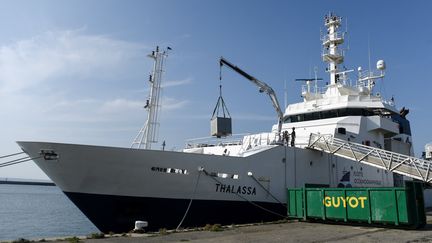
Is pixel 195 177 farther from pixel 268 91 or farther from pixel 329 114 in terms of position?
pixel 329 114

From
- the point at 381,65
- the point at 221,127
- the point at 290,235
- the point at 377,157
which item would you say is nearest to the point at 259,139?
the point at 221,127

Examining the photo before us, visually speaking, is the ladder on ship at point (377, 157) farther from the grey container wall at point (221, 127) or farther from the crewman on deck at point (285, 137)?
the grey container wall at point (221, 127)

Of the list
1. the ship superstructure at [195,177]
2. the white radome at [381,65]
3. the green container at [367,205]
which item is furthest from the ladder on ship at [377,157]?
the white radome at [381,65]

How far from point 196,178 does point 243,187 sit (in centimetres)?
238

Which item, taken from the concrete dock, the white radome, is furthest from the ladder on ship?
the white radome

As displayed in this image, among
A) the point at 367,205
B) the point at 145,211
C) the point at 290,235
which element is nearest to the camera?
the point at 290,235

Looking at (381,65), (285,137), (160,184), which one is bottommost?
(160,184)

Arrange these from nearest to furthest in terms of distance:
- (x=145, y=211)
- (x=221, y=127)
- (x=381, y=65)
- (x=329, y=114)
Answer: (x=145, y=211), (x=221, y=127), (x=329, y=114), (x=381, y=65)

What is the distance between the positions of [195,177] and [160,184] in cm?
152

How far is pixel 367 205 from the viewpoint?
47.5 feet

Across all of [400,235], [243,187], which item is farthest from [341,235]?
[243,187]

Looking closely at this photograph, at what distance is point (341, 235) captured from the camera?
11938 millimetres

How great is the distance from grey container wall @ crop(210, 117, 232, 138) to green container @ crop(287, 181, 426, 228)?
5.10 meters

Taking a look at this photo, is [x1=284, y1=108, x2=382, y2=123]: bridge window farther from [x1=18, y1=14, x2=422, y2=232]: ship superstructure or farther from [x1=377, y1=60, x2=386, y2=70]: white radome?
[x1=377, y1=60, x2=386, y2=70]: white radome
